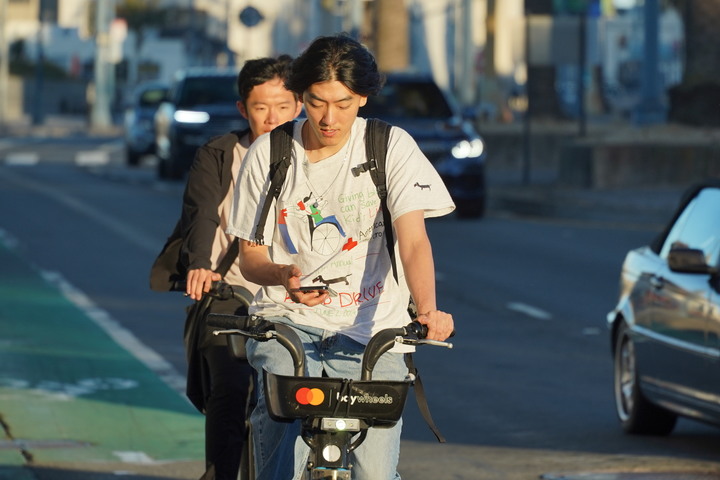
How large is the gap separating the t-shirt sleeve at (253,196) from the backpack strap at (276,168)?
2cm

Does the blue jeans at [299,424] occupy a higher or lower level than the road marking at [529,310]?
higher

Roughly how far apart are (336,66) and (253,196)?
0.50m

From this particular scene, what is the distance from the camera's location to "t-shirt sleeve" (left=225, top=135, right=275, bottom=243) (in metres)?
5.16

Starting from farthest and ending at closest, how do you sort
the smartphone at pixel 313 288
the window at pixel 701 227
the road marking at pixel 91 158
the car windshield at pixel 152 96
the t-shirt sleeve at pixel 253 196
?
the car windshield at pixel 152 96 < the road marking at pixel 91 158 < the window at pixel 701 227 < the t-shirt sleeve at pixel 253 196 < the smartphone at pixel 313 288

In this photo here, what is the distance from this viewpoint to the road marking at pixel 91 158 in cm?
4010

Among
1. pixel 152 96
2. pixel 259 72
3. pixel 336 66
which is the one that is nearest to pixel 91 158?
pixel 152 96

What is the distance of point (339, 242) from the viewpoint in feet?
16.6

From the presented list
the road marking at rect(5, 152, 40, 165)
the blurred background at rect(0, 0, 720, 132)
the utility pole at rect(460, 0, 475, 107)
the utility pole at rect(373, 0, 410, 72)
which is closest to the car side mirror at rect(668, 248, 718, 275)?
the blurred background at rect(0, 0, 720, 132)

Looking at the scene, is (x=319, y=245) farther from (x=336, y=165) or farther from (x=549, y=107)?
(x=549, y=107)

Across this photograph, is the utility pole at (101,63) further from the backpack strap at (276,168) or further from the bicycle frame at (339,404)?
→ the bicycle frame at (339,404)

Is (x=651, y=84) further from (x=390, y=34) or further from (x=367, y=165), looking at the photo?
(x=367, y=165)

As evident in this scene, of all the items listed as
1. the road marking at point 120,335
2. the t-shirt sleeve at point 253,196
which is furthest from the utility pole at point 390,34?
the t-shirt sleeve at point 253,196

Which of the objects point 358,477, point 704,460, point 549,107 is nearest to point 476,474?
point 704,460

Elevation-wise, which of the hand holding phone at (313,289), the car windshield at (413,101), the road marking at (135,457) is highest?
the hand holding phone at (313,289)
